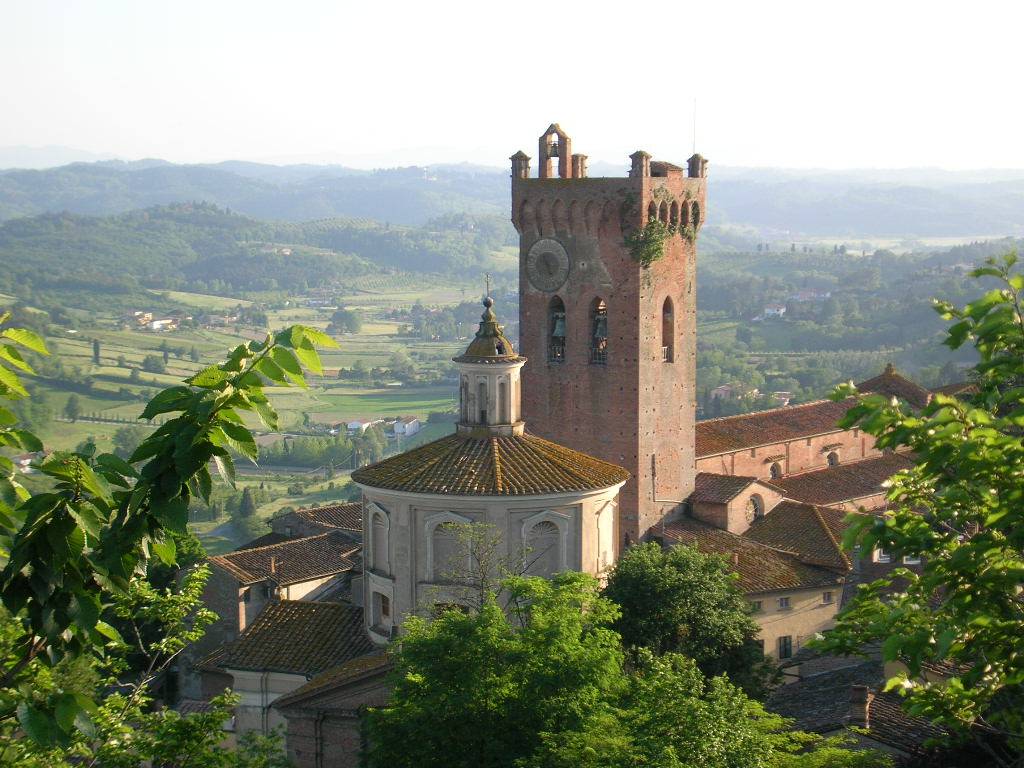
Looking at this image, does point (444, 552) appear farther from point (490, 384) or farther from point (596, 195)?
point (596, 195)

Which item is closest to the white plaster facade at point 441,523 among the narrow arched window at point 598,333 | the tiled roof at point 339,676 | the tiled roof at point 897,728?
the tiled roof at point 339,676

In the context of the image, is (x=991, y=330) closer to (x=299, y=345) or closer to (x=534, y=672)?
(x=299, y=345)

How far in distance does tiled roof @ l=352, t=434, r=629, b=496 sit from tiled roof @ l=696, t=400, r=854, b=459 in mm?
15297

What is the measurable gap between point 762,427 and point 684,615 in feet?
69.2

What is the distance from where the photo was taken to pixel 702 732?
64.5ft

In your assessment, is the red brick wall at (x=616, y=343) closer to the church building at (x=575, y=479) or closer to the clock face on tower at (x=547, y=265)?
the church building at (x=575, y=479)

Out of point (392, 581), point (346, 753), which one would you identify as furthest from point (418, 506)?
point (346, 753)

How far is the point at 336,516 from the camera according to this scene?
51.3 metres

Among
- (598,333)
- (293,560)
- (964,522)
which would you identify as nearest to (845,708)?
(598,333)

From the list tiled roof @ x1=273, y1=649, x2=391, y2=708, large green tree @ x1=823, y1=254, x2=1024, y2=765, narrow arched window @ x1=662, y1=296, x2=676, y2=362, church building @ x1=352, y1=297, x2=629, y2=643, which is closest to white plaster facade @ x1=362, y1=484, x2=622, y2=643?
church building @ x1=352, y1=297, x2=629, y2=643

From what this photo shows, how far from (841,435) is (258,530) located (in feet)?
172

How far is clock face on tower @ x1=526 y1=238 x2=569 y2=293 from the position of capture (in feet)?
143

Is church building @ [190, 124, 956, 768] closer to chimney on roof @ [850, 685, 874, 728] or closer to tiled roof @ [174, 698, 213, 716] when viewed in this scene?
tiled roof @ [174, 698, 213, 716]

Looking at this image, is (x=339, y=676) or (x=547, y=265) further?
(x=547, y=265)
